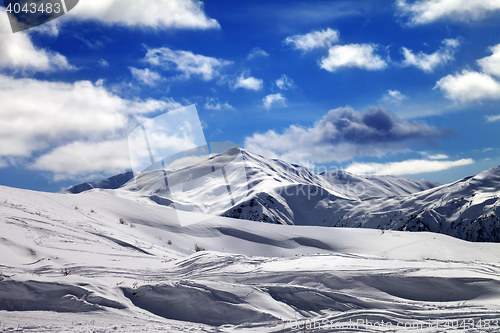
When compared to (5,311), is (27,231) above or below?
above

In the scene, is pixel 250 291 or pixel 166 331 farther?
pixel 250 291

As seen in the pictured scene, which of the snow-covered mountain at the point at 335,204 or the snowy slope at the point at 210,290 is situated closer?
the snowy slope at the point at 210,290

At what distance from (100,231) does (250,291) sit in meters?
6.54

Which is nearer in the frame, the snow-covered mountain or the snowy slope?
the snowy slope

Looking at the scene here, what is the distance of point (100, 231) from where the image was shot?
9.70 m

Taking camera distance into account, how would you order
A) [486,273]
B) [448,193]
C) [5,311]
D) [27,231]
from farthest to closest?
[448,193]
[27,231]
[486,273]
[5,311]

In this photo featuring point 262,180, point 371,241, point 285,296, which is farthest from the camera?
point 262,180

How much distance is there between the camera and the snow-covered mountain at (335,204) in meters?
65.6

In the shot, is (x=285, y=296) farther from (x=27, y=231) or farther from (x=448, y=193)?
(x=448, y=193)

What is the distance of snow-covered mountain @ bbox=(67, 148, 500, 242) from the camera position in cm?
6556

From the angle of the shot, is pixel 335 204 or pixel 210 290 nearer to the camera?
pixel 210 290

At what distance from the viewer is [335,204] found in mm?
87938

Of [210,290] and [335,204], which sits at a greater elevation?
[210,290]

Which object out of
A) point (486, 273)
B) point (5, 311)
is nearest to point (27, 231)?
point (5, 311)
